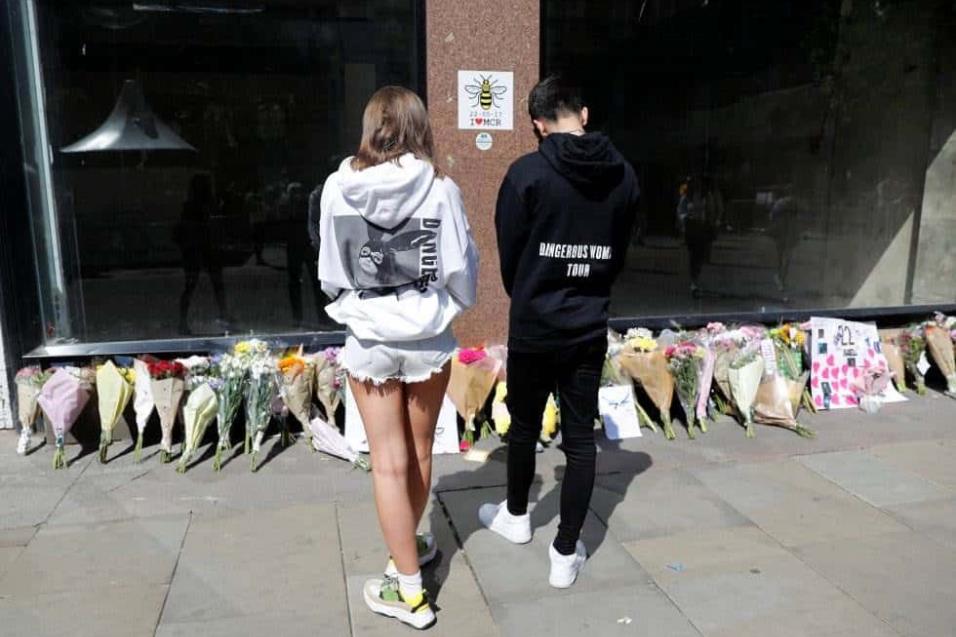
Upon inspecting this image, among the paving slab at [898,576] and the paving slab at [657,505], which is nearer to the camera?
the paving slab at [898,576]

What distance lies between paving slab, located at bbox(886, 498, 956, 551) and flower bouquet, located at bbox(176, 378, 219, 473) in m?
3.59

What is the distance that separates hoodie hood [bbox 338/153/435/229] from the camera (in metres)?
2.62

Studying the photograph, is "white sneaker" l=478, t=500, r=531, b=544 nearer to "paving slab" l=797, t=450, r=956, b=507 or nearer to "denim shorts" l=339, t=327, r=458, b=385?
"denim shorts" l=339, t=327, r=458, b=385

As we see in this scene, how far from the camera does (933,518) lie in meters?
3.81

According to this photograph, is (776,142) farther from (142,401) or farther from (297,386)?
(142,401)

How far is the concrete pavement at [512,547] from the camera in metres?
2.96

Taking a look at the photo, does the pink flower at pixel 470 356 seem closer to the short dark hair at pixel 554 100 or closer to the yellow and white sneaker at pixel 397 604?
the yellow and white sneaker at pixel 397 604

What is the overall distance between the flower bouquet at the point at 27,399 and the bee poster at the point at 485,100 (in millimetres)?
2969

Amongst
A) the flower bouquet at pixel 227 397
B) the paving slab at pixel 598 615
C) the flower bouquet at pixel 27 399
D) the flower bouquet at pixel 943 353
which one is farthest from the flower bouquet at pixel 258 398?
the flower bouquet at pixel 943 353

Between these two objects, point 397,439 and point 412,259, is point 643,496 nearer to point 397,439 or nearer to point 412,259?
point 397,439

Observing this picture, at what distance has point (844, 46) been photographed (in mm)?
6746

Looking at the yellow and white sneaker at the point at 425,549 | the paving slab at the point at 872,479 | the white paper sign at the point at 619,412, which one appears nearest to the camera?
the yellow and white sneaker at the point at 425,549

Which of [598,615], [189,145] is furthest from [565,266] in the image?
[189,145]

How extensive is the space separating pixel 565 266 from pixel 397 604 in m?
1.37
